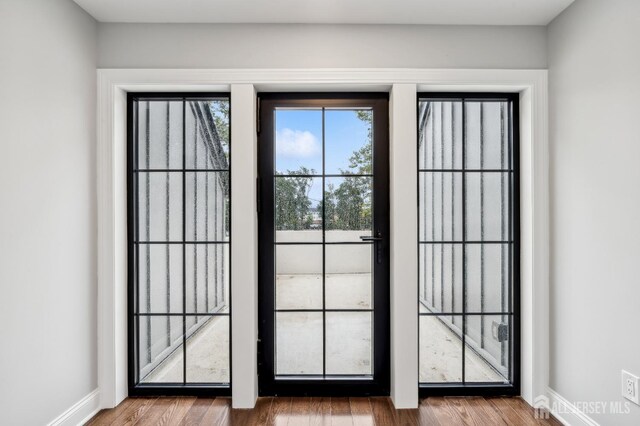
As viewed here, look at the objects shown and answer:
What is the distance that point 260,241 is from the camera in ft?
8.28

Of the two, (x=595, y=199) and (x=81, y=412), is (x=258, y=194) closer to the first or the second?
(x=81, y=412)

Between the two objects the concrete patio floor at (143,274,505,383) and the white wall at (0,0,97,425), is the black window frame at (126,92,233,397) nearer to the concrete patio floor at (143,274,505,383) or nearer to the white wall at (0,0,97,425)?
the concrete patio floor at (143,274,505,383)

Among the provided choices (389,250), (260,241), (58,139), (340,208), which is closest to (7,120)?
(58,139)

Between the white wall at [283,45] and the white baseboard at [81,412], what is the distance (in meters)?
2.10

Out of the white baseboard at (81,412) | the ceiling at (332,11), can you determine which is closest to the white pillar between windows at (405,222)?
the ceiling at (332,11)

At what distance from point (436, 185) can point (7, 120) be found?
8.03 ft

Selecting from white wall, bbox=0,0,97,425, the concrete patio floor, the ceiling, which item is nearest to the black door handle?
the concrete patio floor

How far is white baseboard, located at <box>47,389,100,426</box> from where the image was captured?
2.04 meters

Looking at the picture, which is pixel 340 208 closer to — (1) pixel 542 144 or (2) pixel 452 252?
(2) pixel 452 252

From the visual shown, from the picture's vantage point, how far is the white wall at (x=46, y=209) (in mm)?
1722

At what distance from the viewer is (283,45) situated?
2.38 m

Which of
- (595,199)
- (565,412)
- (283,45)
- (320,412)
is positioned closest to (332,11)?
(283,45)

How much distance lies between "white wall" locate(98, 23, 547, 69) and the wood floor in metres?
2.21

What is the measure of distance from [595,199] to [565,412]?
50.7 inches
